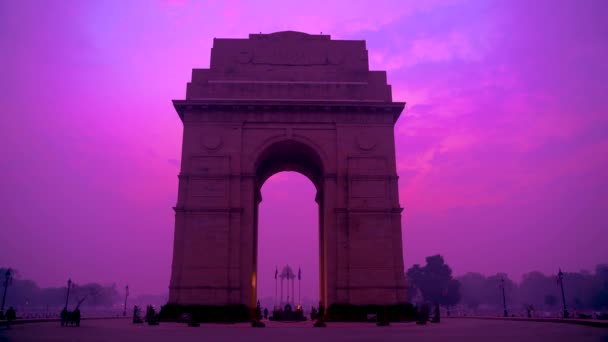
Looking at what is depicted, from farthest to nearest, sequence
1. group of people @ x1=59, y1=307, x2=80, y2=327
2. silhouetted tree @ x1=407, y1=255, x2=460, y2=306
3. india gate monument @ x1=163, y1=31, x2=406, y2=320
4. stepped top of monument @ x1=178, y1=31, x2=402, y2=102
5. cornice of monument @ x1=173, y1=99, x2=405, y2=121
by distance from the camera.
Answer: silhouetted tree @ x1=407, y1=255, x2=460, y2=306 < stepped top of monument @ x1=178, y1=31, x2=402, y2=102 < cornice of monument @ x1=173, y1=99, x2=405, y2=121 < india gate monument @ x1=163, y1=31, x2=406, y2=320 < group of people @ x1=59, y1=307, x2=80, y2=327

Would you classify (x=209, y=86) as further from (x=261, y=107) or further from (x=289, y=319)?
(x=289, y=319)

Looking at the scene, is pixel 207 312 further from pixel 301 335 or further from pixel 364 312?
pixel 301 335

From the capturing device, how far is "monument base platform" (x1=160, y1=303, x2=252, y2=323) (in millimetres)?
27625

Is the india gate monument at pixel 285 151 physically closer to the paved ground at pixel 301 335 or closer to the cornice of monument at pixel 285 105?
the cornice of monument at pixel 285 105

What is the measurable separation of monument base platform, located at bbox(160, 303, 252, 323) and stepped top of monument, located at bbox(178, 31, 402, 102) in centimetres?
1302

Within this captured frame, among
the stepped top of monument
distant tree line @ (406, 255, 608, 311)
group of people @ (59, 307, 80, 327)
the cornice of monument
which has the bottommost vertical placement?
group of people @ (59, 307, 80, 327)

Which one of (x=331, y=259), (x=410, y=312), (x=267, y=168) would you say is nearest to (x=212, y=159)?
(x=267, y=168)

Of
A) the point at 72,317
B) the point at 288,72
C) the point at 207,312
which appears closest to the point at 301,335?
the point at 207,312

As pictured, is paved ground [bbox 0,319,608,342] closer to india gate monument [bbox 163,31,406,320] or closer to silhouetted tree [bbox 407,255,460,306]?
india gate monument [bbox 163,31,406,320]

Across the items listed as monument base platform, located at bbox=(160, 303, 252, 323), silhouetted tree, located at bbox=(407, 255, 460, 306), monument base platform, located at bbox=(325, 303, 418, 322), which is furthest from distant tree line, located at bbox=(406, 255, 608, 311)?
monument base platform, located at bbox=(160, 303, 252, 323)

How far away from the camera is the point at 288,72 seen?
3412 centimetres

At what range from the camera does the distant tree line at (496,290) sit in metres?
102

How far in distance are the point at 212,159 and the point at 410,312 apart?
595 inches

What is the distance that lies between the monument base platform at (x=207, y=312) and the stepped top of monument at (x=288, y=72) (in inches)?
513
